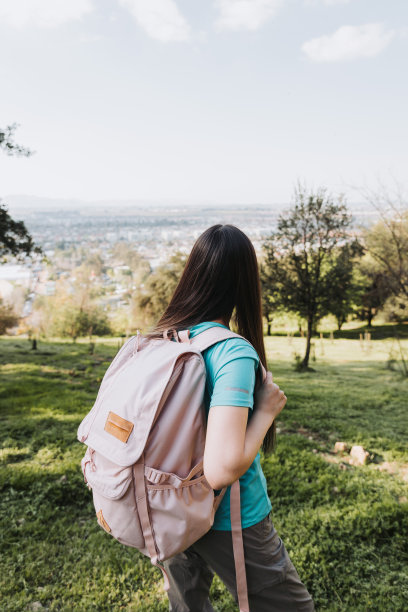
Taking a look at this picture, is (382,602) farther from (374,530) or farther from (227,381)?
(227,381)

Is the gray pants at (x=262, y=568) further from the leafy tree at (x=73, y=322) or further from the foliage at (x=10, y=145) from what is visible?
the leafy tree at (x=73, y=322)

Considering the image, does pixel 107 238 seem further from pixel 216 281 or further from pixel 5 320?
pixel 216 281

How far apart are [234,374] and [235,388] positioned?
44mm

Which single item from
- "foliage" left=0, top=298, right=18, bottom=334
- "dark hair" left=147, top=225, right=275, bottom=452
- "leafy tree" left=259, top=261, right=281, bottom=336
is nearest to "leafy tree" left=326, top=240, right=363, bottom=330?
"leafy tree" left=259, top=261, right=281, bottom=336

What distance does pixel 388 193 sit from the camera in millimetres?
11164

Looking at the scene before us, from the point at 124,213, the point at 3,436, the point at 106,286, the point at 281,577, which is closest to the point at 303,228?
the point at 3,436

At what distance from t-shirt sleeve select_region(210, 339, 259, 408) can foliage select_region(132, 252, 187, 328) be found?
26895mm

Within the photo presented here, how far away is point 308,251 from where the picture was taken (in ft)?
50.4

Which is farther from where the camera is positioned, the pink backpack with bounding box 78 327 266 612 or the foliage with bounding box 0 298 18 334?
the foliage with bounding box 0 298 18 334

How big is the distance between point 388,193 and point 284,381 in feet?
21.0

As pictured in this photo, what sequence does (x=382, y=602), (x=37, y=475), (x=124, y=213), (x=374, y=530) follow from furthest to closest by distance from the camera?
(x=124, y=213)
(x=37, y=475)
(x=374, y=530)
(x=382, y=602)

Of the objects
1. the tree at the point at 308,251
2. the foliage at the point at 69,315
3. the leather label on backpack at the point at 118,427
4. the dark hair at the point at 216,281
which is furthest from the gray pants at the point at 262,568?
the foliage at the point at 69,315

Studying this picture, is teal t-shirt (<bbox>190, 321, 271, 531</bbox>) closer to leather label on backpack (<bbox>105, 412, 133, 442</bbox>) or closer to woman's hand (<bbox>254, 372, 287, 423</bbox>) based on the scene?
woman's hand (<bbox>254, 372, 287, 423</bbox>)

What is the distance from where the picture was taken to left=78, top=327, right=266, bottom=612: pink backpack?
121 cm
